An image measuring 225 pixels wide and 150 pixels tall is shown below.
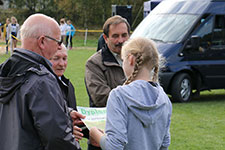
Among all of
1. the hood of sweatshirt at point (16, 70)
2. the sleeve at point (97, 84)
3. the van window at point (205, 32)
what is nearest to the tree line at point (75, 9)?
the van window at point (205, 32)

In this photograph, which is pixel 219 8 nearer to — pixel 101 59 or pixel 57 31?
pixel 101 59

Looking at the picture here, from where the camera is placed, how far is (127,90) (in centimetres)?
305

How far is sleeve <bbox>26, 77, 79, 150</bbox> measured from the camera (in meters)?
2.79

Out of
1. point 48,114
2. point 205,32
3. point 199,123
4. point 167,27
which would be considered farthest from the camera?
point 167,27

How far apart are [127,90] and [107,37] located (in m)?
1.47

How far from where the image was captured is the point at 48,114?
279 centimetres

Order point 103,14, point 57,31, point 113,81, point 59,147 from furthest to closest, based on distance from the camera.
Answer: point 103,14
point 113,81
point 57,31
point 59,147

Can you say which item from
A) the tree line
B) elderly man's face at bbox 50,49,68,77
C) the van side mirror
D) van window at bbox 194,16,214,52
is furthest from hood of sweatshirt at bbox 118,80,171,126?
the tree line

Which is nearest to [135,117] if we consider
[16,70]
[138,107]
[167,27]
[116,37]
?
[138,107]

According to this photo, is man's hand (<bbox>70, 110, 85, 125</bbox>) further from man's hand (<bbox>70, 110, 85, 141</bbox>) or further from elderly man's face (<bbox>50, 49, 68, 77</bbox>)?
elderly man's face (<bbox>50, 49, 68, 77</bbox>)

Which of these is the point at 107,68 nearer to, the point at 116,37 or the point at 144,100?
the point at 116,37

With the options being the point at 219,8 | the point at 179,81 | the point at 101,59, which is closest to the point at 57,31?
the point at 101,59

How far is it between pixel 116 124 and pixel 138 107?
191 mm

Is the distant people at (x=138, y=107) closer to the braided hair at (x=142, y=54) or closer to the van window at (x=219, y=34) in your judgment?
the braided hair at (x=142, y=54)
